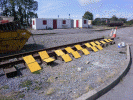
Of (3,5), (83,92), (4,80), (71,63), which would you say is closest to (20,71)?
(4,80)

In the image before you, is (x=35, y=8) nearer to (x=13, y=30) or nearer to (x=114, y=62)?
(x=13, y=30)

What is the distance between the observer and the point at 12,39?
22.5 feet

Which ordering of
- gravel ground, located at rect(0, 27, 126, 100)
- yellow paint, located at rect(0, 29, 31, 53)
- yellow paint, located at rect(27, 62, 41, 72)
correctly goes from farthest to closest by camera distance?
yellow paint, located at rect(0, 29, 31, 53), yellow paint, located at rect(27, 62, 41, 72), gravel ground, located at rect(0, 27, 126, 100)

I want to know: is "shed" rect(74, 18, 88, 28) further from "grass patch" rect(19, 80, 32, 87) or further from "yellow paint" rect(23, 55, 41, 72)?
"grass patch" rect(19, 80, 32, 87)

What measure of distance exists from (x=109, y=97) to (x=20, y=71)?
3.26 m

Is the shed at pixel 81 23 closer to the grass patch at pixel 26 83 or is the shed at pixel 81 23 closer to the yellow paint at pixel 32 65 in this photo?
the yellow paint at pixel 32 65

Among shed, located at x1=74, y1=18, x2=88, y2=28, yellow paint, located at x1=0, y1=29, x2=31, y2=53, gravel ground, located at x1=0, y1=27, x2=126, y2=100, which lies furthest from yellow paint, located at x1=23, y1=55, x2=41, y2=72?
shed, located at x1=74, y1=18, x2=88, y2=28

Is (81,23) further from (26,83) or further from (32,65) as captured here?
(26,83)

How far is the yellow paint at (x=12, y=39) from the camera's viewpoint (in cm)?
650

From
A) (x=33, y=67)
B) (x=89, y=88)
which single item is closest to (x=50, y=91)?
(x=89, y=88)

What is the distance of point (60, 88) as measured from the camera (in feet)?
11.0

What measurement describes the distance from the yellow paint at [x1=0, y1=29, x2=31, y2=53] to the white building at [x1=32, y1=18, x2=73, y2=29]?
2266 cm

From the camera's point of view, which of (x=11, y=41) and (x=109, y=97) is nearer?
(x=109, y=97)

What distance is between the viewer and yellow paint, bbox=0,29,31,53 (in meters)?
6.50
